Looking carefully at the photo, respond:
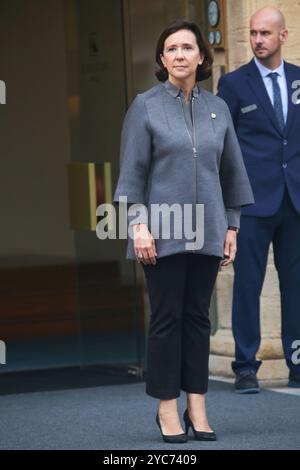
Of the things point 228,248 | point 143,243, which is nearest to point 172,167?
point 143,243

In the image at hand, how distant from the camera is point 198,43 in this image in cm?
691

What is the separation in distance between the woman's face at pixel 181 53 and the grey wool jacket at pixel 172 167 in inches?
3.2

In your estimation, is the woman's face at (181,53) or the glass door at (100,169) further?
the glass door at (100,169)

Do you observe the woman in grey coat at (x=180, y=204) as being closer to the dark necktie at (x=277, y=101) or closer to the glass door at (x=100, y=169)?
the dark necktie at (x=277, y=101)

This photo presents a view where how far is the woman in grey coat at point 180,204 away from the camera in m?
6.78

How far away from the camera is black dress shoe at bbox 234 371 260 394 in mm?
8422

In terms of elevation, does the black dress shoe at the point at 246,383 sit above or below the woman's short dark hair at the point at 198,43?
below

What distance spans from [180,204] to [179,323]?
0.52 meters

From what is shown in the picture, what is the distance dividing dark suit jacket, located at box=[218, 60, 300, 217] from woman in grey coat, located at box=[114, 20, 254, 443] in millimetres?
1343

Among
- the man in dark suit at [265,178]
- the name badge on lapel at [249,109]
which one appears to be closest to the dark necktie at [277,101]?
the man in dark suit at [265,178]

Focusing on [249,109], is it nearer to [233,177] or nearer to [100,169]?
[233,177]

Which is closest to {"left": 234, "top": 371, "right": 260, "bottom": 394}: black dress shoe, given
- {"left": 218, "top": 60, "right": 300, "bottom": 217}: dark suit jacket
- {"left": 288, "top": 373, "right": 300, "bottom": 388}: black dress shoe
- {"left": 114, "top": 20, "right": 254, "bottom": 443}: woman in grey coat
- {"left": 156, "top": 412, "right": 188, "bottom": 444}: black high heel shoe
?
{"left": 288, "top": 373, "right": 300, "bottom": 388}: black dress shoe

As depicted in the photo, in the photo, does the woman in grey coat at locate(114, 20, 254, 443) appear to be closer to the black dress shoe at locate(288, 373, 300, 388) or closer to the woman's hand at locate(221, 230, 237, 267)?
the woman's hand at locate(221, 230, 237, 267)

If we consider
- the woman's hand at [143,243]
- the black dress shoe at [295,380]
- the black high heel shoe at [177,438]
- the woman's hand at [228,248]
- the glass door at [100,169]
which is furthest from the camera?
the glass door at [100,169]
